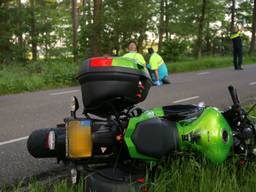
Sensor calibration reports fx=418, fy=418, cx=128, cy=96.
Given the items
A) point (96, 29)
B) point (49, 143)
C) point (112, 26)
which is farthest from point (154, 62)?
point (112, 26)

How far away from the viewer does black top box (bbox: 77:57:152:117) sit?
142 inches

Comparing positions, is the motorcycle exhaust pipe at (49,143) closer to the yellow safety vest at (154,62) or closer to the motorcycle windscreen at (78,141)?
the motorcycle windscreen at (78,141)

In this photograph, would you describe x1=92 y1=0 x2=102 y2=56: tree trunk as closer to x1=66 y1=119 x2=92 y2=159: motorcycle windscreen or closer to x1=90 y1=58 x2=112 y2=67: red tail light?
x1=90 y1=58 x2=112 y2=67: red tail light

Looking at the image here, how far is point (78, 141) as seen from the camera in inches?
125

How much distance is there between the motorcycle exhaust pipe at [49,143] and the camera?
3440 millimetres

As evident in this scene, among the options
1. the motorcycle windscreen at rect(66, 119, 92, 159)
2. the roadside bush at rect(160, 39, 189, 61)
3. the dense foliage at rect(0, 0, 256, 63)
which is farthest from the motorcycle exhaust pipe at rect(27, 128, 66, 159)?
the roadside bush at rect(160, 39, 189, 61)

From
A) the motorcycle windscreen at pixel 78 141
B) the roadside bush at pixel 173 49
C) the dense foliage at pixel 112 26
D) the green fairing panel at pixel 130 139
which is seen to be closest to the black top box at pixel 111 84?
the green fairing panel at pixel 130 139

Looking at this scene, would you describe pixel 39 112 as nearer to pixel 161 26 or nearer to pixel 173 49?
pixel 173 49

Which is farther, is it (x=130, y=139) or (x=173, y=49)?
(x=173, y=49)

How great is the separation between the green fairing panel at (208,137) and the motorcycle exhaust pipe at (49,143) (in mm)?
982

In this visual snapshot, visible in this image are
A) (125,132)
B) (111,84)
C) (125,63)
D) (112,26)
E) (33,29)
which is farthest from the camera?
(33,29)

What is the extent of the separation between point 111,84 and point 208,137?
0.94m

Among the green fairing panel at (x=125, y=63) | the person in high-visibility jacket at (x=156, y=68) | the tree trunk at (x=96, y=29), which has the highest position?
the tree trunk at (x=96, y=29)

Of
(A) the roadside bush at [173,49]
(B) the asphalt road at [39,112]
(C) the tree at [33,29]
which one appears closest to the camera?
(B) the asphalt road at [39,112]
